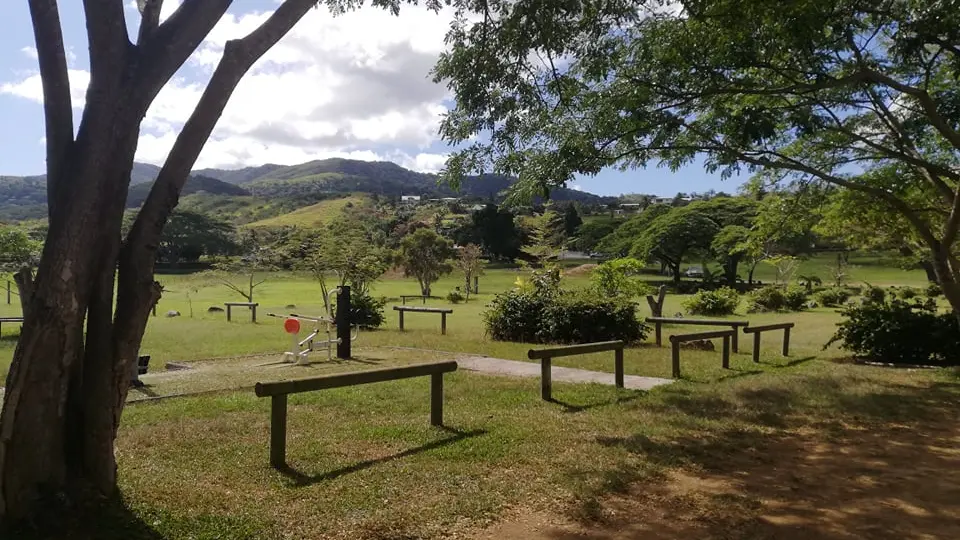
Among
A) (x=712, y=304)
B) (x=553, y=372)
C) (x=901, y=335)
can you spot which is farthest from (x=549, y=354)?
(x=712, y=304)

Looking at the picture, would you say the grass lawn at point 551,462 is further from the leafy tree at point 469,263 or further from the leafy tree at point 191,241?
the leafy tree at point 191,241

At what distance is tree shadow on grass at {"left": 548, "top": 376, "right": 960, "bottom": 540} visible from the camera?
14.5 ft

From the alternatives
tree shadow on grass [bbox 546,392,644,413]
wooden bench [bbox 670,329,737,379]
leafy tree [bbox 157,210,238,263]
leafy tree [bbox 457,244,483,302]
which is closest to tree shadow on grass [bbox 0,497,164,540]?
tree shadow on grass [bbox 546,392,644,413]

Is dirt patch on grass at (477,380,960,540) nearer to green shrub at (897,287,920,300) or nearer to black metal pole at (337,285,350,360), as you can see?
black metal pole at (337,285,350,360)

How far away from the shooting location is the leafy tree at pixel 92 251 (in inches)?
150

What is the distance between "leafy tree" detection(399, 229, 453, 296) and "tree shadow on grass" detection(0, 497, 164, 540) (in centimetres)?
4266

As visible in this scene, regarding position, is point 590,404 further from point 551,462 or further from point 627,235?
point 627,235

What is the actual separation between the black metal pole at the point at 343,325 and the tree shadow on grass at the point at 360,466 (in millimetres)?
7116

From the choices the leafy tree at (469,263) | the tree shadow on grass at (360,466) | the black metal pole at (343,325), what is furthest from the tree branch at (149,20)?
the leafy tree at (469,263)

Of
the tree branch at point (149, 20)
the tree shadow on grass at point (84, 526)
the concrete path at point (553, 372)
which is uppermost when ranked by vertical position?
the tree branch at point (149, 20)

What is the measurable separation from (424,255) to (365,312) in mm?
27286

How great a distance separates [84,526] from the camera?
3926 mm

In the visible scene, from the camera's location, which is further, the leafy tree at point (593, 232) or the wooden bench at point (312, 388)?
the leafy tree at point (593, 232)

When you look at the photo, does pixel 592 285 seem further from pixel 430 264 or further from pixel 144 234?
pixel 430 264
